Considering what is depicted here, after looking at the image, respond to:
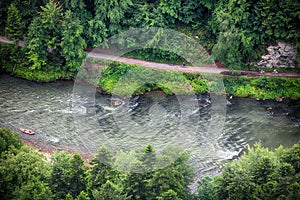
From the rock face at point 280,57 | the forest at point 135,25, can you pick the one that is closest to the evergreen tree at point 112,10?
the forest at point 135,25

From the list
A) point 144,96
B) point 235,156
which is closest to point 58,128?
point 144,96

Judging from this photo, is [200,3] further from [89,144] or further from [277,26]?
[89,144]

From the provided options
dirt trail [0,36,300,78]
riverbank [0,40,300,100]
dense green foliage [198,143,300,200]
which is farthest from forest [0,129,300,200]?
dirt trail [0,36,300,78]

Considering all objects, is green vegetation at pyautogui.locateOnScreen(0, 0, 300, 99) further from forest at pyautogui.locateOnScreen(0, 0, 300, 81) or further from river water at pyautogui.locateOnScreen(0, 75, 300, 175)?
river water at pyautogui.locateOnScreen(0, 75, 300, 175)

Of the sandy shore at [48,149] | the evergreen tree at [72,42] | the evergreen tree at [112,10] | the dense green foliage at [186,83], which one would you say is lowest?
the sandy shore at [48,149]

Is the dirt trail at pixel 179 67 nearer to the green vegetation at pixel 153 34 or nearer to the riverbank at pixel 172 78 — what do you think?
the riverbank at pixel 172 78

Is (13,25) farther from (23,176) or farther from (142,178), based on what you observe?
(142,178)

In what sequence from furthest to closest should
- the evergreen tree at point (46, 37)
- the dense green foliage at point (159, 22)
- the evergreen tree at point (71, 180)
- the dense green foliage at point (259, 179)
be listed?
the evergreen tree at point (46, 37) → the dense green foliage at point (159, 22) → the evergreen tree at point (71, 180) → the dense green foliage at point (259, 179)
